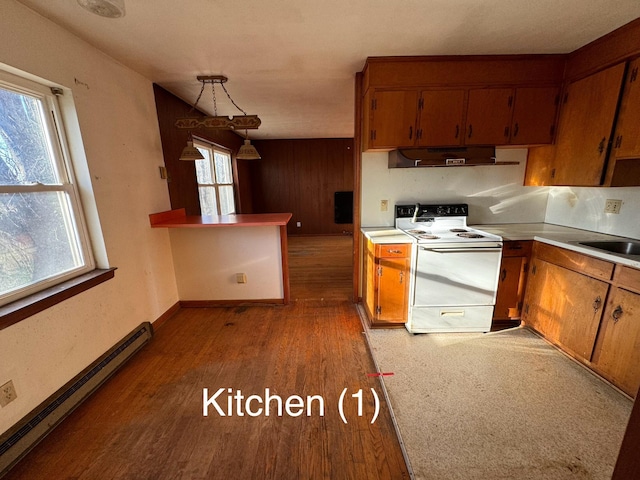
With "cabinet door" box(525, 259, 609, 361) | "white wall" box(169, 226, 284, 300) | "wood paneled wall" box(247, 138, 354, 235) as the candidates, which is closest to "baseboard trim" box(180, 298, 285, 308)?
"white wall" box(169, 226, 284, 300)

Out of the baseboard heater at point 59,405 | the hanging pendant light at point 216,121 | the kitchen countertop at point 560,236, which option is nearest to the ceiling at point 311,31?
the hanging pendant light at point 216,121

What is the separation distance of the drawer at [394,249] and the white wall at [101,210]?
6.76 feet

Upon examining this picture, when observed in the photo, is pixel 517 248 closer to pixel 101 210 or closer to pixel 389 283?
pixel 389 283

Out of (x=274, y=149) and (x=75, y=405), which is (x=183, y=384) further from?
(x=274, y=149)

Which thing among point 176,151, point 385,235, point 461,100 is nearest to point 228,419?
point 385,235

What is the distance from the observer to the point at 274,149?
615cm

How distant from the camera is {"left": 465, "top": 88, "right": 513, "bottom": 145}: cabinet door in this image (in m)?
2.18

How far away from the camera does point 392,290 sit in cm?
230

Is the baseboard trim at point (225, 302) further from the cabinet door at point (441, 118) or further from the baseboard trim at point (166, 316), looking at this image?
the cabinet door at point (441, 118)

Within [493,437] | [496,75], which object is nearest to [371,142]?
[496,75]

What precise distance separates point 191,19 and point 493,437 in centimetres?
286

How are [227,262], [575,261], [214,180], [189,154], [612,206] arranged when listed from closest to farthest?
[575,261] < [612,206] < [189,154] < [227,262] < [214,180]

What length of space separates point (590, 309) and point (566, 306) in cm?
17

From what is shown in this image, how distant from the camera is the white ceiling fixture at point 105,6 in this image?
108 centimetres
